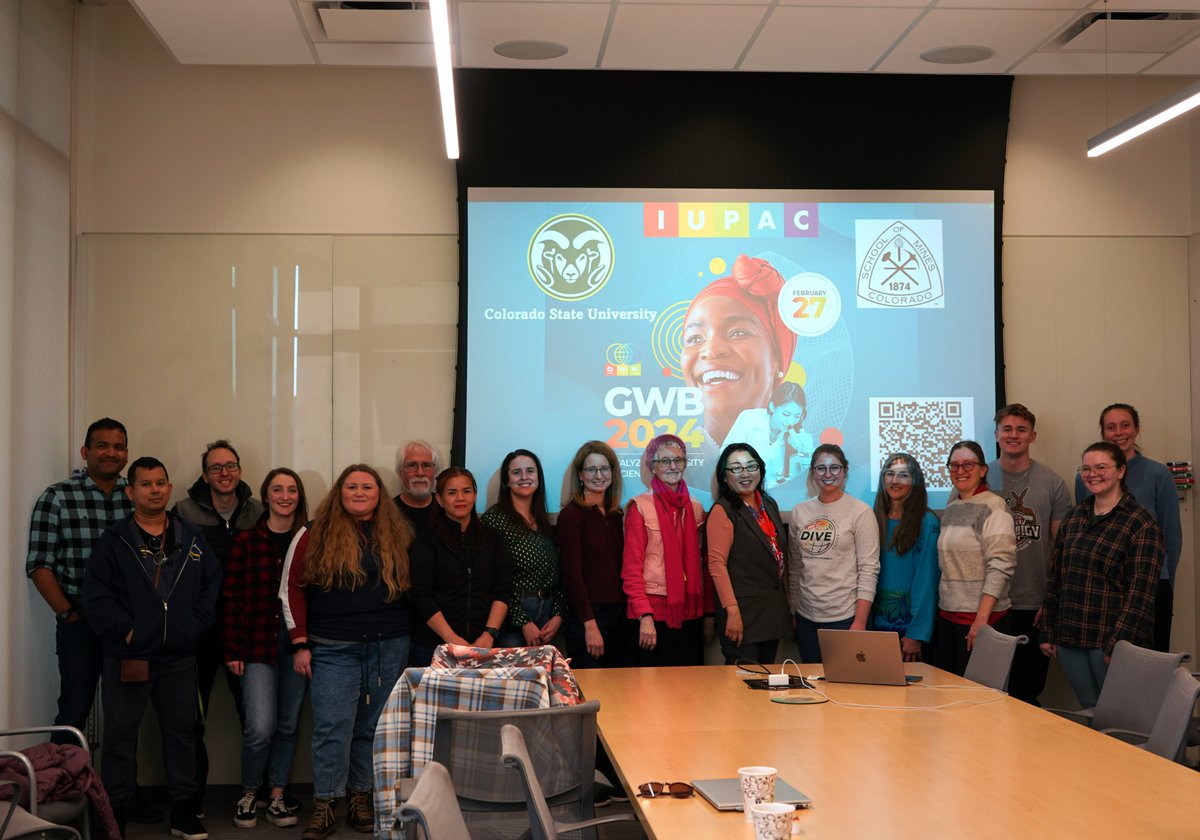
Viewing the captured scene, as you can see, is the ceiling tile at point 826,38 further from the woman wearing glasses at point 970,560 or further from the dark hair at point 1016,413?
the woman wearing glasses at point 970,560

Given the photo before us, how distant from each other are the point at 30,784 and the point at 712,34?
14.5ft

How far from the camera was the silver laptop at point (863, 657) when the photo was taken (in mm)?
4230

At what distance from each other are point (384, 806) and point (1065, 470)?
4.65m

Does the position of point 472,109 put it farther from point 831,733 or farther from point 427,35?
point 831,733

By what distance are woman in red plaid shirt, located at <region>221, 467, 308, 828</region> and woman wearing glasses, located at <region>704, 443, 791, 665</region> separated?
6.91 ft

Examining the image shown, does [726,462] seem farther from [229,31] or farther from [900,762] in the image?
[229,31]

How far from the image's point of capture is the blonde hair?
16.8 feet

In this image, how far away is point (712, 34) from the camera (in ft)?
18.4

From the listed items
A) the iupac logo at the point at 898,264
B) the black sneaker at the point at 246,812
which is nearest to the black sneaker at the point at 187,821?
the black sneaker at the point at 246,812

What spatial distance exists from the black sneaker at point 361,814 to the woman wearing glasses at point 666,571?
150cm

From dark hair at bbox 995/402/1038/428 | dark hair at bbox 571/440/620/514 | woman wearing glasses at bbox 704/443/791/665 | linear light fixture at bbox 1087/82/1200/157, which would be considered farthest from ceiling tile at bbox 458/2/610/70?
dark hair at bbox 995/402/1038/428

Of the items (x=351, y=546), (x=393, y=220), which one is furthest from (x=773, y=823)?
(x=393, y=220)

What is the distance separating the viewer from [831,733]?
3441 millimetres

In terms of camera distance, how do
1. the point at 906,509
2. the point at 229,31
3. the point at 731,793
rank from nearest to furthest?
the point at 731,793 → the point at 229,31 → the point at 906,509
